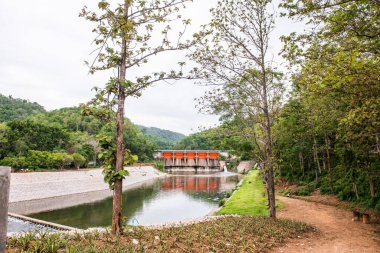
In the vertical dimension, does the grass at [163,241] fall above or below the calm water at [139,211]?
above

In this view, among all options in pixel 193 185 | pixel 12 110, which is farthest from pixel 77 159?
pixel 12 110

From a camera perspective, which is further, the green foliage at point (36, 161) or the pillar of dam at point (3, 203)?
the green foliage at point (36, 161)

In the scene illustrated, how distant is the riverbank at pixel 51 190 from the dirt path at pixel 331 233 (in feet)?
35.0

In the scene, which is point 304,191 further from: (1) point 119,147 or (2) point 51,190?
(2) point 51,190

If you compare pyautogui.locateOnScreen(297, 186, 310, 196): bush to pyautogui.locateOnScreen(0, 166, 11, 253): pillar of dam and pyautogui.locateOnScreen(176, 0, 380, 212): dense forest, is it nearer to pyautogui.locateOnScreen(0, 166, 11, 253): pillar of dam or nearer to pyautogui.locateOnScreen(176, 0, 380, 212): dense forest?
pyautogui.locateOnScreen(176, 0, 380, 212): dense forest

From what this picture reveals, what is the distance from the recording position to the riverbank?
23.1 m

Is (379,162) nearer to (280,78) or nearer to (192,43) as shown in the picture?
(280,78)

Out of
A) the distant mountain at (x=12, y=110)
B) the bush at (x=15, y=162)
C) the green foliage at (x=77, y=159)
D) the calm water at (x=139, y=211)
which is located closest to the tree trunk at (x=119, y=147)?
the calm water at (x=139, y=211)

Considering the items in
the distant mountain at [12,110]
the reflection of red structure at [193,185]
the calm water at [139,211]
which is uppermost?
the distant mountain at [12,110]

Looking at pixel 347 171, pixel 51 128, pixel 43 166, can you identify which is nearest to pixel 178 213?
pixel 347 171

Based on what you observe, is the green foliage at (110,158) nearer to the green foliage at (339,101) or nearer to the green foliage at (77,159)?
the green foliage at (339,101)

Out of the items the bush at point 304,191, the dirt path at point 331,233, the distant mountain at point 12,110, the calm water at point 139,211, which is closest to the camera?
the dirt path at point 331,233

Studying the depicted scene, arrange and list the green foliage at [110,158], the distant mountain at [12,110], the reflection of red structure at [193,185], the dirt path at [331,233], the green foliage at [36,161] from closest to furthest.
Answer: the green foliage at [110,158], the dirt path at [331,233], the green foliage at [36,161], the reflection of red structure at [193,185], the distant mountain at [12,110]

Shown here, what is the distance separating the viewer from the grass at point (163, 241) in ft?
15.9
